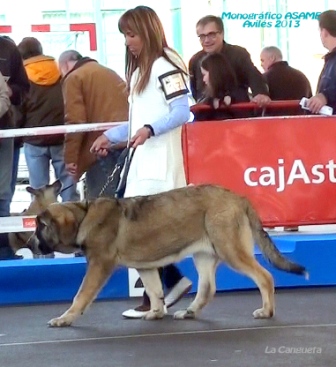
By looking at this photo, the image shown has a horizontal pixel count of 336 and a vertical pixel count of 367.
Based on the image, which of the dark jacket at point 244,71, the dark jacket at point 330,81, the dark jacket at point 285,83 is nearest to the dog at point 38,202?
the dark jacket at point 244,71

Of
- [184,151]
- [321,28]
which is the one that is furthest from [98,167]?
[321,28]

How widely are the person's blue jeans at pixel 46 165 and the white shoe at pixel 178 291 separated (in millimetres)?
2660

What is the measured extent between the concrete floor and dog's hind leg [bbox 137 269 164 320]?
0.07 m

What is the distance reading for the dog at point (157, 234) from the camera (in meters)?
6.02

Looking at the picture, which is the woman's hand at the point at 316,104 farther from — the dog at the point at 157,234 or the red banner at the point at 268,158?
the dog at the point at 157,234

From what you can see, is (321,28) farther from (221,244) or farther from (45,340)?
(45,340)

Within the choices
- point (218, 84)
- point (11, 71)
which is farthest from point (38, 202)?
point (218, 84)

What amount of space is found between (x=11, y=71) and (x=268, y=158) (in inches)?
90.1

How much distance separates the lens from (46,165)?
9133 mm

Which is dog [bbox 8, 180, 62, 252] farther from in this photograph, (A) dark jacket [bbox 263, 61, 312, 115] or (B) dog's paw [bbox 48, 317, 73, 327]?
(A) dark jacket [bbox 263, 61, 312, 115]

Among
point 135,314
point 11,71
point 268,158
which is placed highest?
point 11,71

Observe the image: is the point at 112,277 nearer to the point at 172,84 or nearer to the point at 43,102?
Answer: the point at 172,84

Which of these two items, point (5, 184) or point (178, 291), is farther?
point (5, 184)

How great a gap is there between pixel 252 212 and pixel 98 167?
2.17 metres
